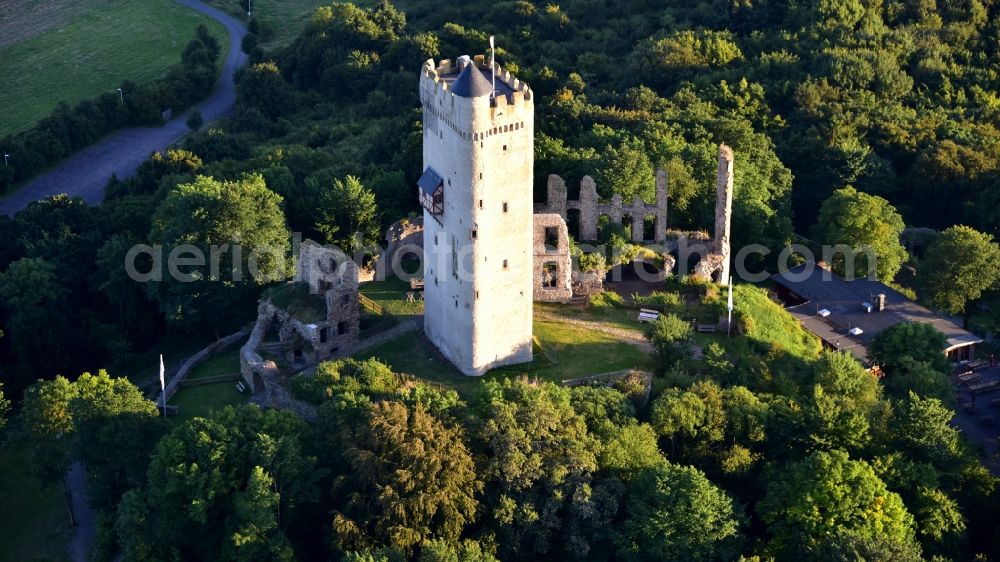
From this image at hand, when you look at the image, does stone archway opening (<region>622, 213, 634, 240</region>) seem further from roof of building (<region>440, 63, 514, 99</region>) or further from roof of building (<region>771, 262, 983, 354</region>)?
roof of building (<region>440, 63, 514, 99</region>)

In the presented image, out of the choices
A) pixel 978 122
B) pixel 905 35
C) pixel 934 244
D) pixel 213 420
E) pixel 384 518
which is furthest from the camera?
pixel 905 35

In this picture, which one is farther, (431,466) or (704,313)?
(704,313)

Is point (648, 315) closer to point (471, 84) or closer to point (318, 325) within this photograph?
point (318, 325)

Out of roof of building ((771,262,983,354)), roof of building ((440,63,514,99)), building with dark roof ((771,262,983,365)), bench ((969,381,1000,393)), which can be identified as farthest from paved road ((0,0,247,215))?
bench ((969,381,1000,393))

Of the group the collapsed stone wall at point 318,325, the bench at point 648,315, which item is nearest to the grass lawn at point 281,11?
the collapsed stone wall at point 318,325

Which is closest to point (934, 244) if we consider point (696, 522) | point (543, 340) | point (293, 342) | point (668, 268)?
point (668, 268)

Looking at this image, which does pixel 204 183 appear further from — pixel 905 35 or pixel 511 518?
pixel 905 35
